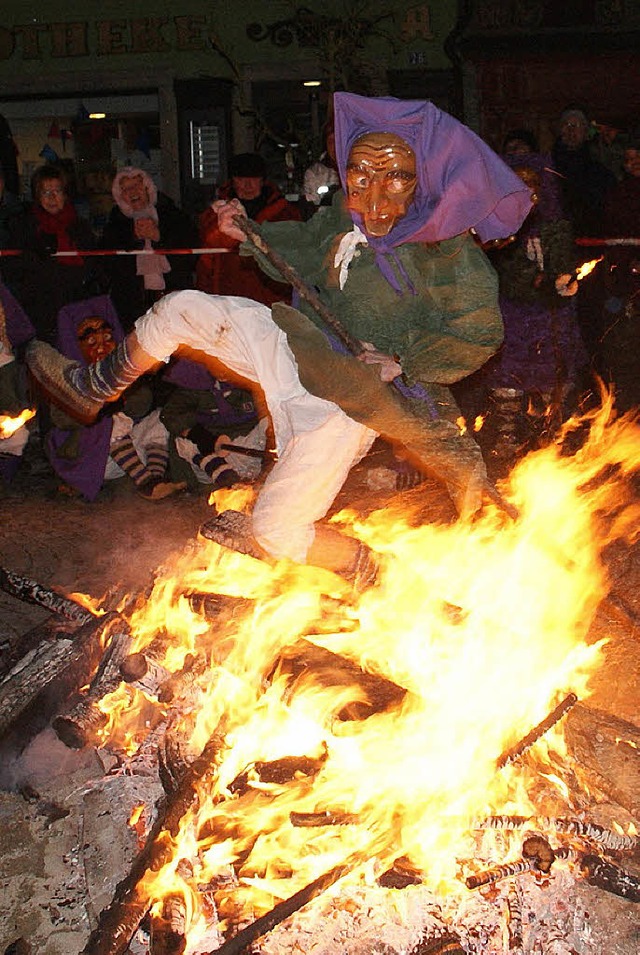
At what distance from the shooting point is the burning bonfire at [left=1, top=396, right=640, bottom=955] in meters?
3.04

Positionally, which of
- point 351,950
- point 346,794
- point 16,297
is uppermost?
point 16,297

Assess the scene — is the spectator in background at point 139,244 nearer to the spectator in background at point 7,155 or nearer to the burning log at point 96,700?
the spectator in background at point 7,155

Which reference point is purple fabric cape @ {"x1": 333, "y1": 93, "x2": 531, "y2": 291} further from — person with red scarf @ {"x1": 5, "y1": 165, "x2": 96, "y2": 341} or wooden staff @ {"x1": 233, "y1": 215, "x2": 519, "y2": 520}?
person with red scarf @ {"x1": 5, "y1": 165, "x2": 96, "y2": 341}

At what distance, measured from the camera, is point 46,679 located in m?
3.98

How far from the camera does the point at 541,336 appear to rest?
7.74 m

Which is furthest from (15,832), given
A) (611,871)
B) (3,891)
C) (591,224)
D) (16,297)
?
(591,224)

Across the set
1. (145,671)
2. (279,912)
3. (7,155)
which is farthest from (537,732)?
(7,155)

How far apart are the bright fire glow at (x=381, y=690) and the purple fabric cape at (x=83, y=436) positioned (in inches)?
94.2

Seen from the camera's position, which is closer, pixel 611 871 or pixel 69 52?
pixel 611 871

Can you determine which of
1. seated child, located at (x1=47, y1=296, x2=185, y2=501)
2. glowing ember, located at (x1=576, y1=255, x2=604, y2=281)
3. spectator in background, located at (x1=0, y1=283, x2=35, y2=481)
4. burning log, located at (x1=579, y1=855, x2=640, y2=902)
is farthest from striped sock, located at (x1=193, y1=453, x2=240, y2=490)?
burning log, located at (x1=579, y1=855, x2=640, y2=902)

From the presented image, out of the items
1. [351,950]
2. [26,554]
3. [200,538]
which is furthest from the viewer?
[26,554]

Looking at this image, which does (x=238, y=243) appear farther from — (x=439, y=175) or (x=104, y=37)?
(x=104, y=37)

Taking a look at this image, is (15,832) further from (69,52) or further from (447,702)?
(69,52)

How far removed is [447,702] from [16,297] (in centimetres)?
594
